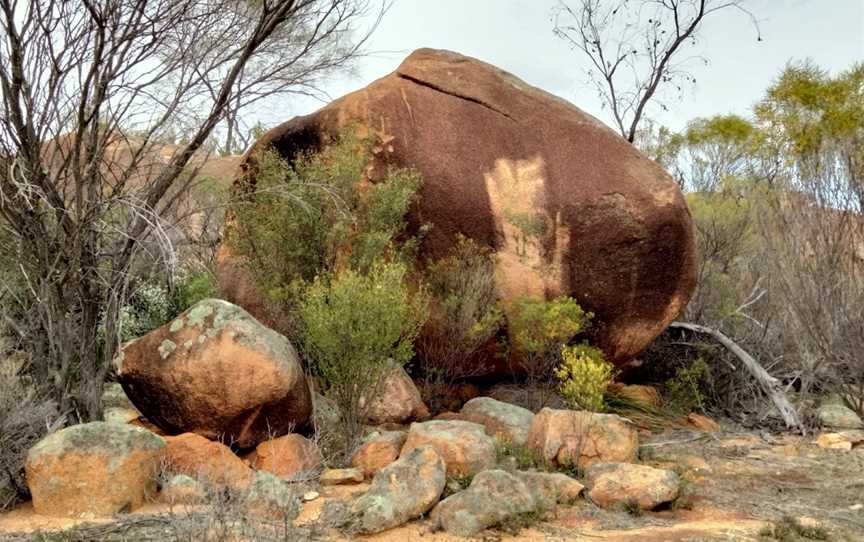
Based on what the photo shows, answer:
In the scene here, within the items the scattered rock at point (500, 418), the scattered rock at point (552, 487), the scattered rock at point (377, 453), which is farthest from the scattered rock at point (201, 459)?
the scattered rock at point (500, 418)

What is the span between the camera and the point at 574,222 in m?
9.95

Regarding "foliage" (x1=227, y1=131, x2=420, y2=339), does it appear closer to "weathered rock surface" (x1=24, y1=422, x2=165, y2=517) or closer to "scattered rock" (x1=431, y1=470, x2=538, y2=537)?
"weathered rock surface" (x1=24, y1=422, x2=165, y2=517)

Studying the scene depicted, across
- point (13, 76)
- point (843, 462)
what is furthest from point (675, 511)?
point (13, 76)

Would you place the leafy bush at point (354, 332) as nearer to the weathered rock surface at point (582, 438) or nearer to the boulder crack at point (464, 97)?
the weathered rock surface at point (582, 438)

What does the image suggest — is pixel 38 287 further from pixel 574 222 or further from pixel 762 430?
pixel 762 430

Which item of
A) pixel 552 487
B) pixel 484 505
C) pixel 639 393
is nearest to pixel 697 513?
pixel 552 487

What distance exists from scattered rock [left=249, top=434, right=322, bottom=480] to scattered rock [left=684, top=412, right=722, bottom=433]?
5103 millimetres

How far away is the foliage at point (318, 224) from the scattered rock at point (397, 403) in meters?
1.15

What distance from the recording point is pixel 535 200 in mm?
9992

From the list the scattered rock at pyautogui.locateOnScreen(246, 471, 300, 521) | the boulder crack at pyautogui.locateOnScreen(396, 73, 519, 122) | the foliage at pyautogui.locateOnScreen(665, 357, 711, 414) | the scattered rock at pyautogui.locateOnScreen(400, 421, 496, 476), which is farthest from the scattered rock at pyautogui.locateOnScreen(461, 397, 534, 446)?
the boulder crack at pyautogui.locateOnScreen(396, 73, 519, 122)

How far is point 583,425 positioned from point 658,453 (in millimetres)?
1322

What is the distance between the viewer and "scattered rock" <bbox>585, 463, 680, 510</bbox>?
6.02 meters

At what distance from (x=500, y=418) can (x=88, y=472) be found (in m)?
3.94

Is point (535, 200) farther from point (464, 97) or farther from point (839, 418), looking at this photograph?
point (839, 418)
